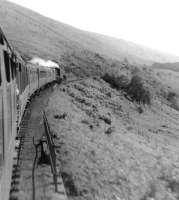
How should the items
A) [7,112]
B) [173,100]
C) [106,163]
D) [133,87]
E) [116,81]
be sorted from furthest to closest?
[173,100] → [116,81] → [133,87] → [106,163] → [7,112]

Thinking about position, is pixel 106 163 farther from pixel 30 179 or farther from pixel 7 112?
pixel 7 112

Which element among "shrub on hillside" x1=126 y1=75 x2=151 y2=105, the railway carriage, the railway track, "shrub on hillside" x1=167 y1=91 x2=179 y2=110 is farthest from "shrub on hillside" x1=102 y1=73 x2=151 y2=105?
the railway carriage

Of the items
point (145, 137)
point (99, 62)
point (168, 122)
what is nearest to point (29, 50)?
point (99, 62)

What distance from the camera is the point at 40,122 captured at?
52.3ft

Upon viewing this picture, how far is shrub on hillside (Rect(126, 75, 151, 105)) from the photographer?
38.6m

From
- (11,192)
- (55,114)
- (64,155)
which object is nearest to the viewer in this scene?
Result: (11,192)

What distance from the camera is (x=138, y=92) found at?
39.3 metres

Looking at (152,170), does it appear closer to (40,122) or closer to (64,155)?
(64,155)

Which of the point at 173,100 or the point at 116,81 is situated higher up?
the point at 116,81

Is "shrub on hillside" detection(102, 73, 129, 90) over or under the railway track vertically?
under

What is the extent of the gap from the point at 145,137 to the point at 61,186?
1404 cm

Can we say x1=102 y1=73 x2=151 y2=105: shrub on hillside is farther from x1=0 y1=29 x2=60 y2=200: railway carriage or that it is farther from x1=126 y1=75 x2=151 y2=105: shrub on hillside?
x1=0 y1=29 x2=60 y2=200: railway carriage

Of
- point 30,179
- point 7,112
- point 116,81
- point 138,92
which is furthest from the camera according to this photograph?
point 116,81

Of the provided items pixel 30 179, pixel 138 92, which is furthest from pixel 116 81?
pixel 30 179
